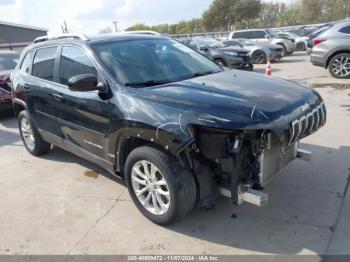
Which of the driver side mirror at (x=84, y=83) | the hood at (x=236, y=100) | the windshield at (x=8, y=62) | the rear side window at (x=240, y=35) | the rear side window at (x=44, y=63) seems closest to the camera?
the hood at (x=236, y=100)

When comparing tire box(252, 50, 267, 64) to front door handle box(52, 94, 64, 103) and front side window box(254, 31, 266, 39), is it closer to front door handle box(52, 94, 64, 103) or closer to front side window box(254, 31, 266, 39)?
front side window box(254, 31, 266, 39)

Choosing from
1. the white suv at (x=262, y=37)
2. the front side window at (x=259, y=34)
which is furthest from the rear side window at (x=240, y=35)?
the front side window at (x=259, y=34)

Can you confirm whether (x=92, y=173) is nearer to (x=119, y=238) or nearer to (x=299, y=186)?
(x=119, y=238)

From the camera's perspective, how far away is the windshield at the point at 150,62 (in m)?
4.03

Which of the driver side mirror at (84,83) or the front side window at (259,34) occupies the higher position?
the driver side mirror at (84,83)

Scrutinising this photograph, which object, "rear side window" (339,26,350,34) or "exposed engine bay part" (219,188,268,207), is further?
"rear side window" (339,26,350,34)

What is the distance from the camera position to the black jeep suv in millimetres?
3221

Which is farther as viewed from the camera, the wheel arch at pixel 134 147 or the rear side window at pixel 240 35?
the rear side window at pixel 240 35

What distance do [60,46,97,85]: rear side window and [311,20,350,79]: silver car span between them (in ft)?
29.0

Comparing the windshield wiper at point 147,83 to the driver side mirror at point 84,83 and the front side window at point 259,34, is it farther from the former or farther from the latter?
the front side window at point 259,34

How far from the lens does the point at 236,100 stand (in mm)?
3336

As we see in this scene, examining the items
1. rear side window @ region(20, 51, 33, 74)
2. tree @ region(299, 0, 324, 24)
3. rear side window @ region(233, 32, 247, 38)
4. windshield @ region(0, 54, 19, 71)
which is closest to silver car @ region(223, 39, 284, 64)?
rear side window @ region(233, 32, 247, 38)

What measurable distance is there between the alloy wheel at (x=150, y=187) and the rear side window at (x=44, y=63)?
203 centimetres

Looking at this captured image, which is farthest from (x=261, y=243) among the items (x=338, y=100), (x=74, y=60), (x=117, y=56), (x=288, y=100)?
(x=338, y=100)
